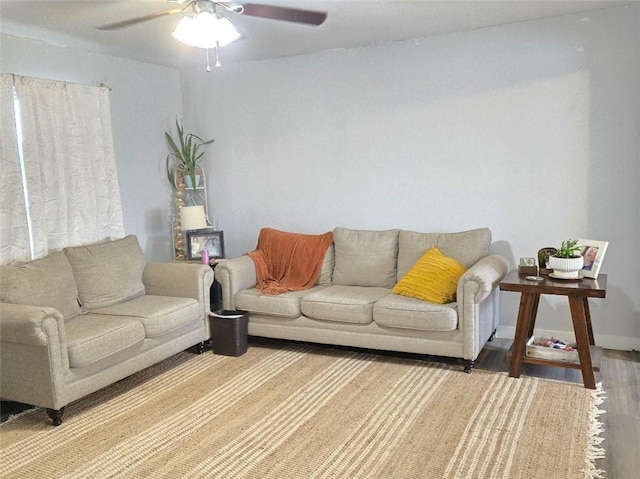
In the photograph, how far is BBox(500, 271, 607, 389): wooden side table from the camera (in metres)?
3.33

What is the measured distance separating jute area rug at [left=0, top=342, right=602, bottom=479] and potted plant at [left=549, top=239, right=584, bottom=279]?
0.68m

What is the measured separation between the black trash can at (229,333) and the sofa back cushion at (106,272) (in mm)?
647

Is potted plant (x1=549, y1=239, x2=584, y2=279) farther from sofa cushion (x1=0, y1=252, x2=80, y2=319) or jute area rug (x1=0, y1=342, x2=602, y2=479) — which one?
sofa cushion (x1=0, y1=252, x2=80, y2=319)

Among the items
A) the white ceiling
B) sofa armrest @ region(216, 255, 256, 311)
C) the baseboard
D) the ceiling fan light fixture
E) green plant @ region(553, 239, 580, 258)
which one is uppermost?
the white ceiling

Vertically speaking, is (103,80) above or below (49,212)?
above

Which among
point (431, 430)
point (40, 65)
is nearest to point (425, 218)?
point (431, 430)

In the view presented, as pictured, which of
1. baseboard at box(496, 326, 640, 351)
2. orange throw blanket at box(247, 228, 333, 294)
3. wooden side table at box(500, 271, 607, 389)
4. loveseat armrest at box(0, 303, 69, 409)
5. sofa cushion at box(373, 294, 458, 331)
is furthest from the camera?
orange throw blanket at box(247, 228, 333, 294)

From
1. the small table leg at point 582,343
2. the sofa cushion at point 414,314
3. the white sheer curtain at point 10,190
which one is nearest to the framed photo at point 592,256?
the small table leg at point 582,343

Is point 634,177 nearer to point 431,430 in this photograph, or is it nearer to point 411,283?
point 411,283

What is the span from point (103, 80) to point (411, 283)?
118 inches

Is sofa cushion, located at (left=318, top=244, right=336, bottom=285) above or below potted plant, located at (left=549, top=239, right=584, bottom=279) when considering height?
below

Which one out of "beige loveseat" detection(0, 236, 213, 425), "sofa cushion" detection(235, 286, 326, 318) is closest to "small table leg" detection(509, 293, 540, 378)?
"sofa cushion" detection(235, 286, 326, 318)

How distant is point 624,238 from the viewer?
397 cm

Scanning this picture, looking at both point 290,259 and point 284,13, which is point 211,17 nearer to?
point 284,13
